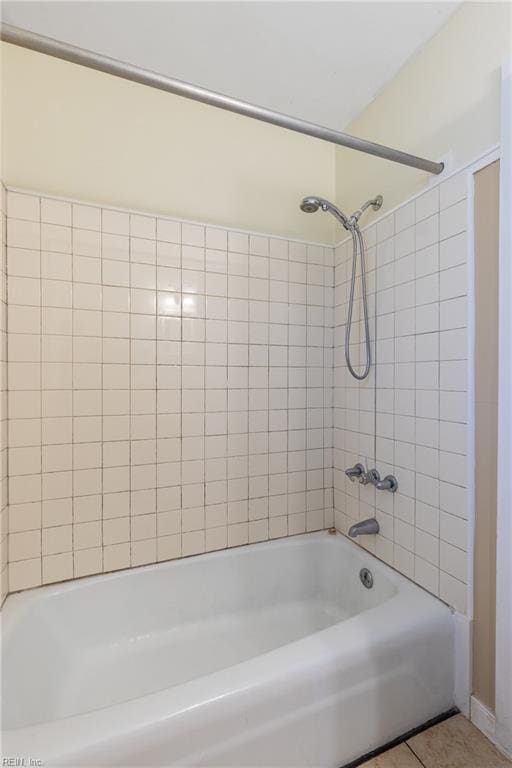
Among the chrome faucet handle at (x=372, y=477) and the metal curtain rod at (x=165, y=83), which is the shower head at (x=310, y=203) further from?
the chrome faucet handle at (x=372, y=477)

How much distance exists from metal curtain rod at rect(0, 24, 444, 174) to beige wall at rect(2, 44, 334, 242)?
2.15 ft

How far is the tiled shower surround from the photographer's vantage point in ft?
4.13

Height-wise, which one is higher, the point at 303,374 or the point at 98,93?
the point at 98,93

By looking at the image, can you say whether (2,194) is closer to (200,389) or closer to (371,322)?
(200,389)

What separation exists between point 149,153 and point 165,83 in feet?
2.39

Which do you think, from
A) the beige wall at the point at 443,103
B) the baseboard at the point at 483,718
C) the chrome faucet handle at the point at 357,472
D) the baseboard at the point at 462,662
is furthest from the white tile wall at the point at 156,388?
the baseboard at the point at 483,718

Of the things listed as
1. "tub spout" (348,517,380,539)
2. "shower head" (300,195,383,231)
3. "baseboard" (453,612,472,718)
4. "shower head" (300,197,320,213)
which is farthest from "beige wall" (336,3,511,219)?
"baseboard" (453,612,472,718)

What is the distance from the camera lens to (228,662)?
1380 millimetres

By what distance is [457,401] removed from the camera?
1.16 meters

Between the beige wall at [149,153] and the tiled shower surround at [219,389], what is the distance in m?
0.11

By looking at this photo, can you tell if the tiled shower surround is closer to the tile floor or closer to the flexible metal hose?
the flexible metal hose

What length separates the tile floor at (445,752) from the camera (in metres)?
0.98

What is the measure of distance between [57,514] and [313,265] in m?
1.63

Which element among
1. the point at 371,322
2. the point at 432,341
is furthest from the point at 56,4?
the point at 432,341
